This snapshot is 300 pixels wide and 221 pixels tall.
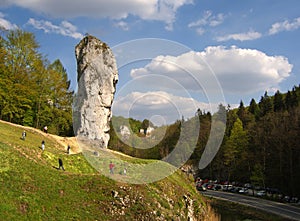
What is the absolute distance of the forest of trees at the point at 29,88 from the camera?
143 ft

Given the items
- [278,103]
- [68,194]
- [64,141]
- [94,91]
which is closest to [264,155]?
[94,91]

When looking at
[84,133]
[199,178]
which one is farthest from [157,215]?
[199,178]

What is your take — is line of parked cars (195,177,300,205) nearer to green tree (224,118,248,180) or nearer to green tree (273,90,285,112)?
green tree (224,118,248,180)

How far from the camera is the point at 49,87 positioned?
51.8 m

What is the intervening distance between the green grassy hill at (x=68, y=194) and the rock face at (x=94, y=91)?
36.6ft

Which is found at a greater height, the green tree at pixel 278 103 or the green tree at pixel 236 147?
the green tree at pixel 278 103

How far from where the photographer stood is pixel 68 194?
72.7ft

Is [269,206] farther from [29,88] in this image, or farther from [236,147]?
[29,88]

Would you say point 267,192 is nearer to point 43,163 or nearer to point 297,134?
point 297,134

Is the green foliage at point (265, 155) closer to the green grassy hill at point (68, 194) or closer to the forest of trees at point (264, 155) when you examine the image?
the forest of trees at point (264, 155)

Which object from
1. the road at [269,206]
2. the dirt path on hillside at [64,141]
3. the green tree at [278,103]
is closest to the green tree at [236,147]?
the road at [269,206]

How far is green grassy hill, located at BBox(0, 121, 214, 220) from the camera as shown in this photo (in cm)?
1941

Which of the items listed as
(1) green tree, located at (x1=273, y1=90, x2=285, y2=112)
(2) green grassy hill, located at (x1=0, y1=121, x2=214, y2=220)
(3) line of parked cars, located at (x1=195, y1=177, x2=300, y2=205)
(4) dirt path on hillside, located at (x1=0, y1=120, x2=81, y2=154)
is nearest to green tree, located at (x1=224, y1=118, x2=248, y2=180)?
(3) line of parked cars, located at (x1=195, y1=177, x2=300, y2=205)

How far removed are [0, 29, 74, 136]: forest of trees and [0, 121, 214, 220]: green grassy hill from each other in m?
17.0
